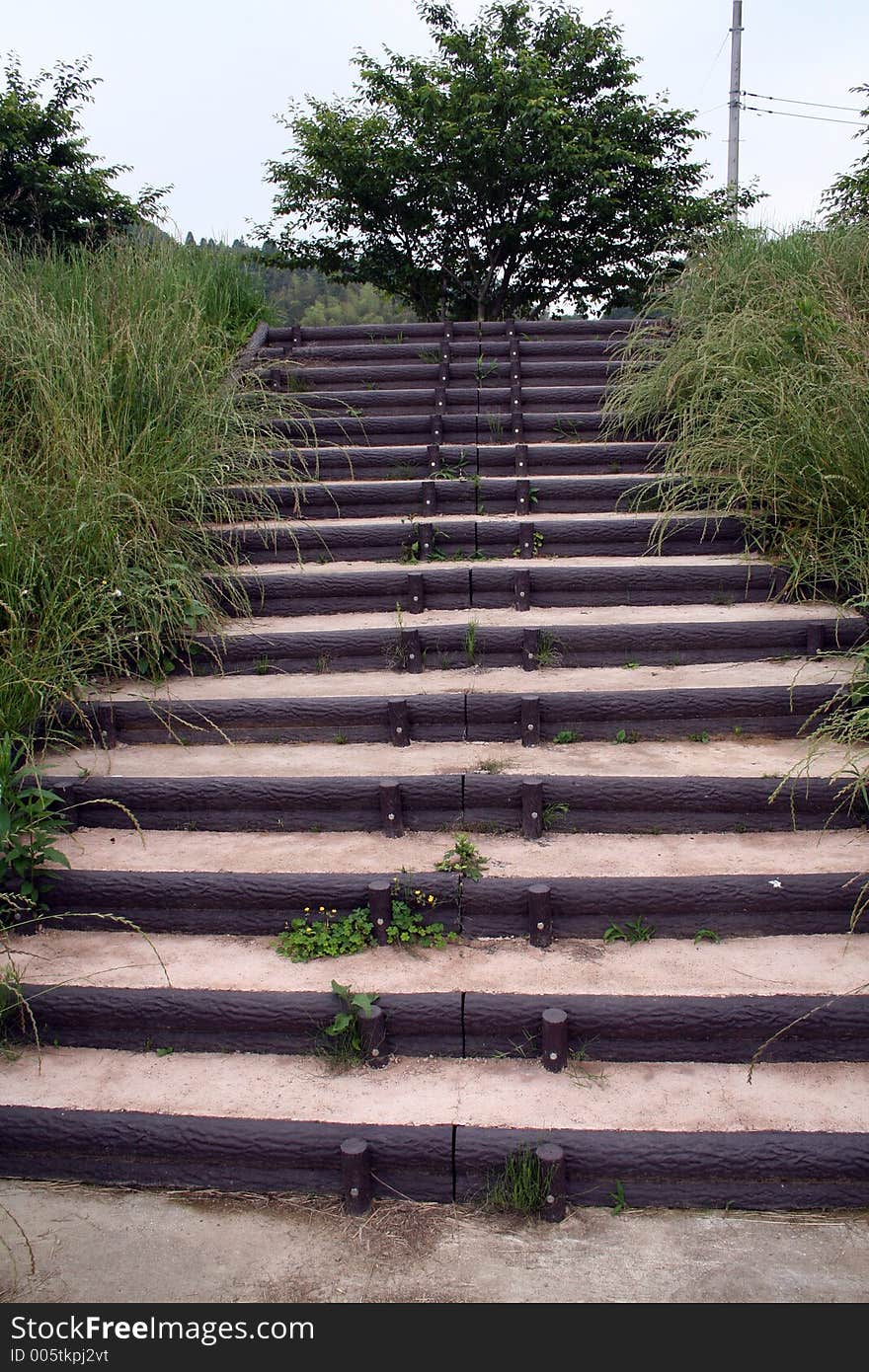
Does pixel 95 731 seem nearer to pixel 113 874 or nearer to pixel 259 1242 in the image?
pixel 113 874

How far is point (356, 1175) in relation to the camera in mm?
2469

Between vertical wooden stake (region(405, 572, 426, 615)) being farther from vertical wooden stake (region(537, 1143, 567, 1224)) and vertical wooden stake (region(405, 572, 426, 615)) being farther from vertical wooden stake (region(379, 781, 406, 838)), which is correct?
vertical wooden stake (region(537, 1143, 567, 1224))

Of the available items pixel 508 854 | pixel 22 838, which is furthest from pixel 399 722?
pixel 22 838

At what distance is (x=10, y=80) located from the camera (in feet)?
38.6

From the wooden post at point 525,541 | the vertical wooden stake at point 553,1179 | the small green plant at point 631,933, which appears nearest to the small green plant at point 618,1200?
the vertical wooden stake at point 553,1179

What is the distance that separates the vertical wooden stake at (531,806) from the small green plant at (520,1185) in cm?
125

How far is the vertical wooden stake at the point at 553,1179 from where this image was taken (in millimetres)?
2424

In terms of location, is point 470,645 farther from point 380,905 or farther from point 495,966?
point 495,966

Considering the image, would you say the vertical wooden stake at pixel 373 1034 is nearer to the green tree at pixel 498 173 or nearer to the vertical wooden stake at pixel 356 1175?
the vertical wooden stake at pixel 356 1175

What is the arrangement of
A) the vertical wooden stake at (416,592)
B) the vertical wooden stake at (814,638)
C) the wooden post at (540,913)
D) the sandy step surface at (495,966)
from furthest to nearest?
the vertical wooden stake at (416,592)
the vertical wooden stake at (814,638)
the wooden post at (540,913)
the sandy step surface at (495,966)

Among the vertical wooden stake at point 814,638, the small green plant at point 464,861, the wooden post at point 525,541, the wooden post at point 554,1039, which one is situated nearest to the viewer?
the wooden post at point 554,1039

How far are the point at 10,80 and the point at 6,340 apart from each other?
27.6ft
